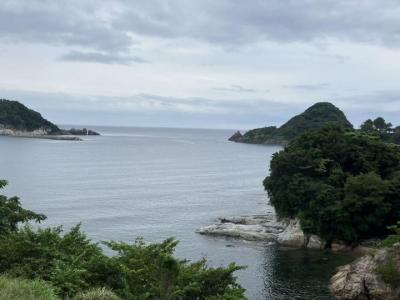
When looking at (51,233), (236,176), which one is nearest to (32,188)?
Result: (236,176)

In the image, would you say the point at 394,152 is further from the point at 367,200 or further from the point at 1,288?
the point at 1,288

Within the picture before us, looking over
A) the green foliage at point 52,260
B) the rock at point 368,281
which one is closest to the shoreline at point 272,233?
the rock at point 368,281

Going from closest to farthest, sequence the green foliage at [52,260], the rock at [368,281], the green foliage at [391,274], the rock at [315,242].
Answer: the green foliage at [52,260]
the green foliage at [391,274]
the rock at [368,281]
the rock at [315,242]

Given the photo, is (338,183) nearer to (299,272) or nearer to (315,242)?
(315,242)

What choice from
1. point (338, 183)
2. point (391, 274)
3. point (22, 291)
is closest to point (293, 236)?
point (338, 183)

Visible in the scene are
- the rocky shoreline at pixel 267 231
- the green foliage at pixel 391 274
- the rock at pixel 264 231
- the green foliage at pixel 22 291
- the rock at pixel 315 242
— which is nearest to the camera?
the green foliage at pixel 22 291

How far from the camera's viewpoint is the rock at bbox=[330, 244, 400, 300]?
146 ft

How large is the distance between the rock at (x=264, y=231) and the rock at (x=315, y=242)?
0.42ft

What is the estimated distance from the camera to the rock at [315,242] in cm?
6438

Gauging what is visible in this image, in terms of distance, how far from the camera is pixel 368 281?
149ft

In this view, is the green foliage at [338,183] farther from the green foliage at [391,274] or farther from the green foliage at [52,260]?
the green foliage at [52,260]

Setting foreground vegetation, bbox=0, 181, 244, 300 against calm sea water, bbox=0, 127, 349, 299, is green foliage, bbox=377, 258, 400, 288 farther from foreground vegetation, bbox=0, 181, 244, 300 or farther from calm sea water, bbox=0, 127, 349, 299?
foreground vegetation, bbox=0, 181, 244, 300

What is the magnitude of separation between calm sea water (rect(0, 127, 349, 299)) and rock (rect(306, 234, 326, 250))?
232 cm

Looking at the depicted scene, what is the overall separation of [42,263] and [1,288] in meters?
11.0
